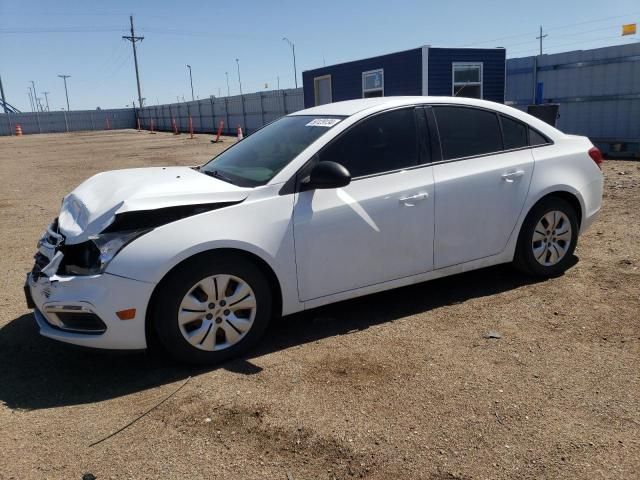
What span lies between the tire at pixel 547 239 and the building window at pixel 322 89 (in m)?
17.0

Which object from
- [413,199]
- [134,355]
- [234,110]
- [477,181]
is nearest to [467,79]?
[477,181]

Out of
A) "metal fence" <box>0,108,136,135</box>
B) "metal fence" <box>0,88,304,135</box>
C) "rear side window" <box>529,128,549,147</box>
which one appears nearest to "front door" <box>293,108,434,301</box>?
"rear side window" <box>529,128,549,147</box>

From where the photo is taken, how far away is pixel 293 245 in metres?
3.77

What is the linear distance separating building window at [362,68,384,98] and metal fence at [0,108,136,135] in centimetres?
4970

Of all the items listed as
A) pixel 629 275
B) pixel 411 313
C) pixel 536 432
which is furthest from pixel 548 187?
pixel 536 432

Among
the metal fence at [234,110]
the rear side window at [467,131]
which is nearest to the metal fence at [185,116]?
the metal fence at [234,110]

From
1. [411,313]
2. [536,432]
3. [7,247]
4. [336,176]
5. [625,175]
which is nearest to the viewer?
[536,432]

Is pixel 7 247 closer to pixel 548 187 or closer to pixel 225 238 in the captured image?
pixel 225 238

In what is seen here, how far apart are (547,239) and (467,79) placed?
13867 mm

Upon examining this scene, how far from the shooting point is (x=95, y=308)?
332 centimetres

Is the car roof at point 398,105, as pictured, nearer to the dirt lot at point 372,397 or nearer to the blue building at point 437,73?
the dirt lot at point 372,397

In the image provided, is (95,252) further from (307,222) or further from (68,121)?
(68,121)

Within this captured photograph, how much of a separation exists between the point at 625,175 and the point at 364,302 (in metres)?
8.77

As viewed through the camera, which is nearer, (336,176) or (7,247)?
(336,176)
